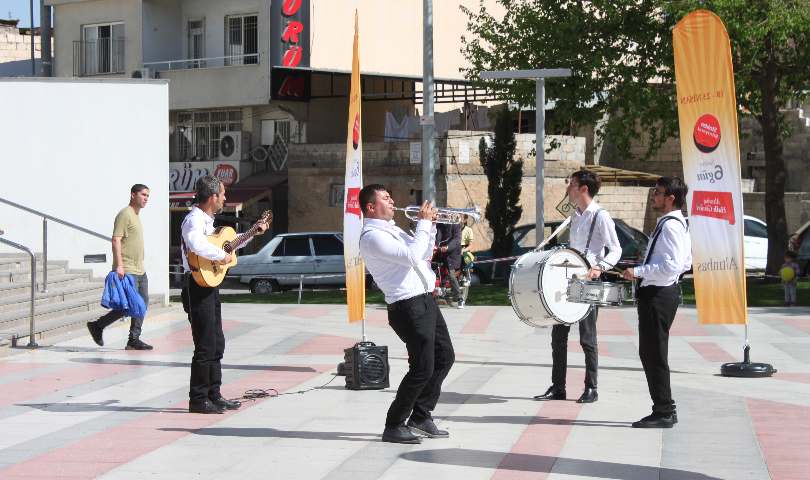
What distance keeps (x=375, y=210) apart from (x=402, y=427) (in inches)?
60.0

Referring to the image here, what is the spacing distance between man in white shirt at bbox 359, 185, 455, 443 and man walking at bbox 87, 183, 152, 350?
501 cm

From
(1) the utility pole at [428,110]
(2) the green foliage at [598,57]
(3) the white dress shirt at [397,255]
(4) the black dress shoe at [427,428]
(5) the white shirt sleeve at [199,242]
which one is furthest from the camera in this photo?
(2) the green foliage at [598,57]

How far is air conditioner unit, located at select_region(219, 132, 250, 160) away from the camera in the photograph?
94.9 feet

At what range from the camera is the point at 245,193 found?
27188 millimetres


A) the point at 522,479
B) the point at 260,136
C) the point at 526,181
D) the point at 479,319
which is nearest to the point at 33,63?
the point at 260,136

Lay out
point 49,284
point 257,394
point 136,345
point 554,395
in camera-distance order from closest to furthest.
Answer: point 554,395 < point 257,394 < point 136,345 < point 49,284

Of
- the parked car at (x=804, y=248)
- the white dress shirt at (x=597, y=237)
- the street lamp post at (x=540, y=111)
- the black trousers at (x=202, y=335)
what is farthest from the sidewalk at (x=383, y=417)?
the parked car at (x=804, y=248)

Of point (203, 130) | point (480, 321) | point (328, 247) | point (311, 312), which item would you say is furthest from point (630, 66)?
point (203, 130)

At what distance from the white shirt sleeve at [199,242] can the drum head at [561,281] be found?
2586mm

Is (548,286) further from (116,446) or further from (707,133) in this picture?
(116,446)

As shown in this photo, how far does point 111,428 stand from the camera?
6465mm

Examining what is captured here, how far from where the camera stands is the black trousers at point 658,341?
6348mm

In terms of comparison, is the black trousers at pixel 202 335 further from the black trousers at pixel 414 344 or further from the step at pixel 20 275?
the step at pixel 20 275

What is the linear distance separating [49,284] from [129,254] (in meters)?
3.25
